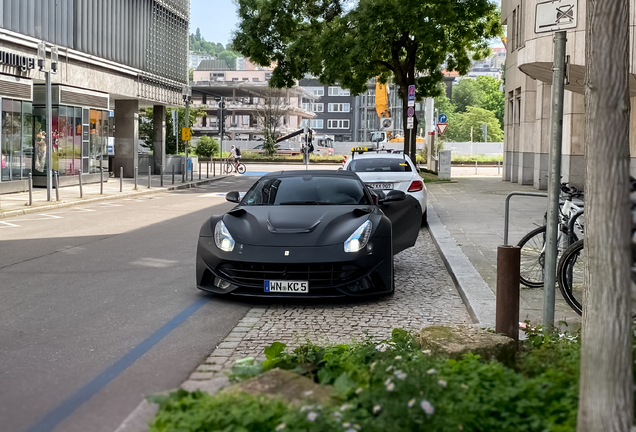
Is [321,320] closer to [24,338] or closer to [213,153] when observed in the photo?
[24,338]

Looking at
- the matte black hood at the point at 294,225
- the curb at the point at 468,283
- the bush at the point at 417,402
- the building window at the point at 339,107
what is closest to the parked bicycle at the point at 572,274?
the curb at the point at 468,283

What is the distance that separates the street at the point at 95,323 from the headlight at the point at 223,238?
555 millimetres

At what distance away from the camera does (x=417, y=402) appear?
137 inches

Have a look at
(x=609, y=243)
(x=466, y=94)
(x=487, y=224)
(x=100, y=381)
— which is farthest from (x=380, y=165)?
(x=466, y=94)

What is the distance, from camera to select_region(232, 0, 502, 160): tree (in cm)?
3203

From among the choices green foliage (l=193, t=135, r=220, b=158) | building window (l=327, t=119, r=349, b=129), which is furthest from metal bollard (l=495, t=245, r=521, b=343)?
building window (l=327, t=119, r=349, b=129)

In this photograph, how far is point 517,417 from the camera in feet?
11.9

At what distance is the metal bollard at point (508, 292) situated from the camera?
5.79 meters

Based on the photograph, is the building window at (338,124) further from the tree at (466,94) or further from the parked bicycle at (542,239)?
the parked bicycle at (542,239)

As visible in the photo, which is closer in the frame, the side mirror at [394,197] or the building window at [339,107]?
the side mirror at [394,197]

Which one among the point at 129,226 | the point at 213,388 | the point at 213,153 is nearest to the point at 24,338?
the point at 213,388

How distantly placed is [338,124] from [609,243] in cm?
13526

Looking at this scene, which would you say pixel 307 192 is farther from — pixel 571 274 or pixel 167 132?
pixel 167 132

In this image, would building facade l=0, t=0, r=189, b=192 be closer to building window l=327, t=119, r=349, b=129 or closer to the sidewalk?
the sidewalk
